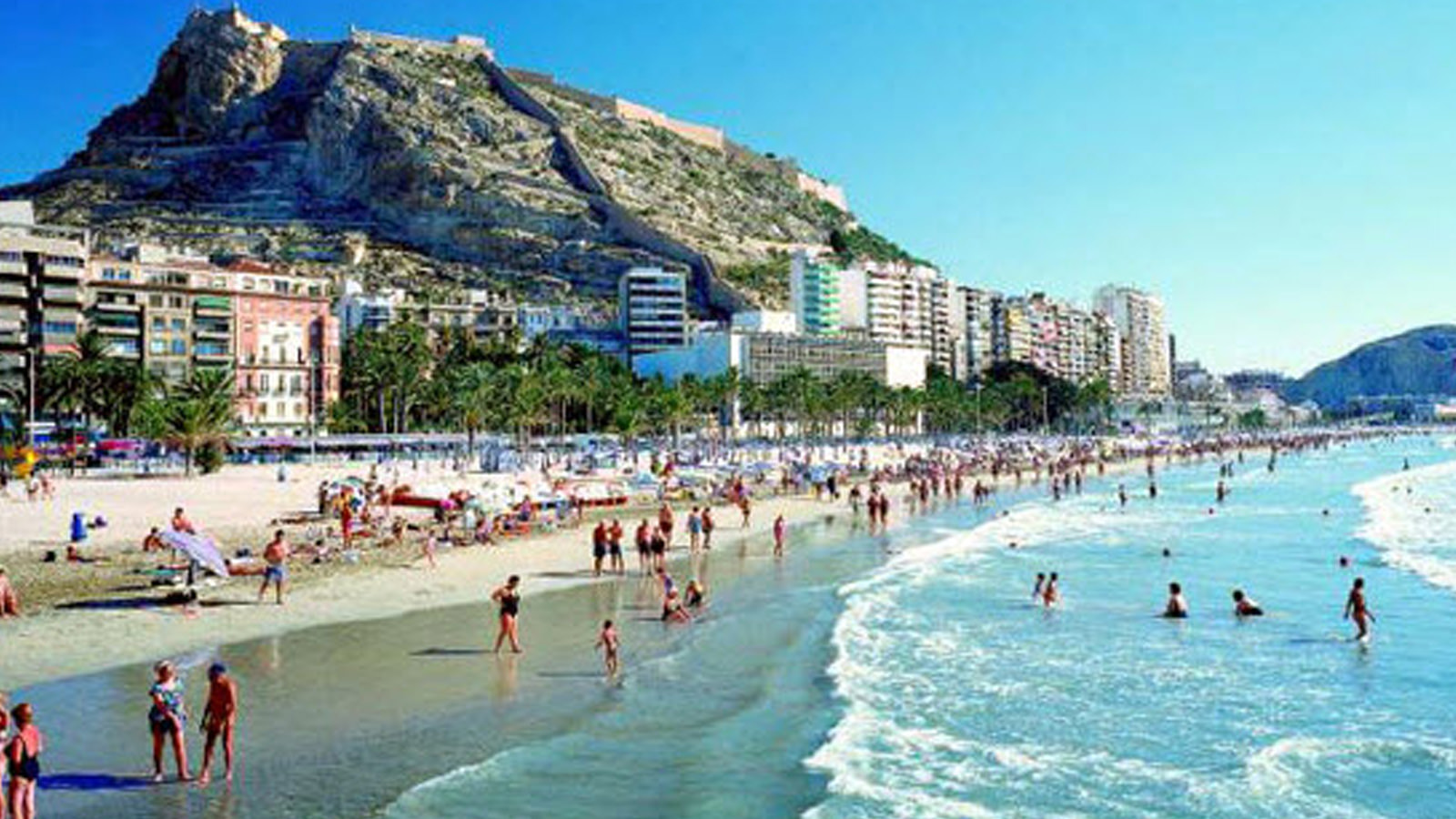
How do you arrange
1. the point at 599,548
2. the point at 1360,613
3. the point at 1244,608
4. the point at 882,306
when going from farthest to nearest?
the point at 882,306, the point at 599,548, the point at 1244,608, the point at 1360,613

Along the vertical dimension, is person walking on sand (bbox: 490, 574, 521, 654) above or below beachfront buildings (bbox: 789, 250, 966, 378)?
below

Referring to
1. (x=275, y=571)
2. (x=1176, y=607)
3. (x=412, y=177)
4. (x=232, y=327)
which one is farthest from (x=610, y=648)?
(x=412, y=177)

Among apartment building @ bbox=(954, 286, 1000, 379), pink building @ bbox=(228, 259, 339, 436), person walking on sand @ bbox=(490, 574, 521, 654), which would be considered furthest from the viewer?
apartment building @ bbox=(954, 286, 1000, 379)

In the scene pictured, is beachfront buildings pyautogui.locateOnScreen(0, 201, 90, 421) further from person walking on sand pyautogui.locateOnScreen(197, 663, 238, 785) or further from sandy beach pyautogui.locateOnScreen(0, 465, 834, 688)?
A: person walking on sand pyautogui.locateOnScreen(197, 663, 238, 785)

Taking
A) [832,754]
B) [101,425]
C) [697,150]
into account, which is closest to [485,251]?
[697,150]

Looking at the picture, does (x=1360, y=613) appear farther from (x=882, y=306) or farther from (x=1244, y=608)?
(x=882, y=306)

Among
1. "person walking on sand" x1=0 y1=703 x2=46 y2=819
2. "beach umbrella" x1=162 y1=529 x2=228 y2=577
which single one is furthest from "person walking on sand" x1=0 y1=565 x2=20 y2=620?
"person walking on sand" x1=0 y1=703 x2=46 y2=819

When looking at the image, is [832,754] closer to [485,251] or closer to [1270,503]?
[1270,503]
